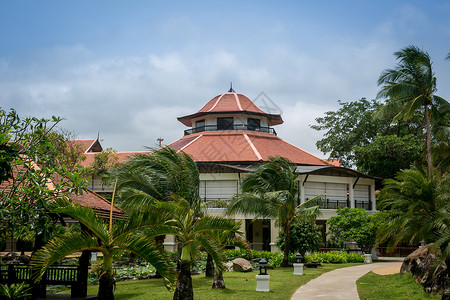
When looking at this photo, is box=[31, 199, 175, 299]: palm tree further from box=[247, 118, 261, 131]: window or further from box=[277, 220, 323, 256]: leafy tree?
box=[247, 118, 261, 131]: window

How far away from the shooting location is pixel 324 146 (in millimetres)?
45531

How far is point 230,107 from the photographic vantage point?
47812mm

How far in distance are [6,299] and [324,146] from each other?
121 ft

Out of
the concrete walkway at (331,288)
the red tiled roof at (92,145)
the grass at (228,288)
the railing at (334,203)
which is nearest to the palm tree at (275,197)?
the grass at (228,288)

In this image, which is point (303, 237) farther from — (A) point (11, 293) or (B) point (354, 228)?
(A) point (11, 293)

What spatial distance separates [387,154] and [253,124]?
42.7ft

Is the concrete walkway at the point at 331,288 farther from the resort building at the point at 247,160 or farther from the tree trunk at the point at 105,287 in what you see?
the resort building at the point at 247,160

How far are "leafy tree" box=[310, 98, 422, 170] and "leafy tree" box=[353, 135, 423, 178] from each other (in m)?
0.81

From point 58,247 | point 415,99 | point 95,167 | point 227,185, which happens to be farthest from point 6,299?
point 95,167

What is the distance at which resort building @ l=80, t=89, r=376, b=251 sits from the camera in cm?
3828

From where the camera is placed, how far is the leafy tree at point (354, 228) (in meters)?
31.5

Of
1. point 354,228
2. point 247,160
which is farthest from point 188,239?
point 247,160

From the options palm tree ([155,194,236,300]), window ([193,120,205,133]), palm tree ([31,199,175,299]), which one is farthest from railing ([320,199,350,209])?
palm tree ([31,199,175,299])

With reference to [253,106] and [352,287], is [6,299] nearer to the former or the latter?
[352,287]
